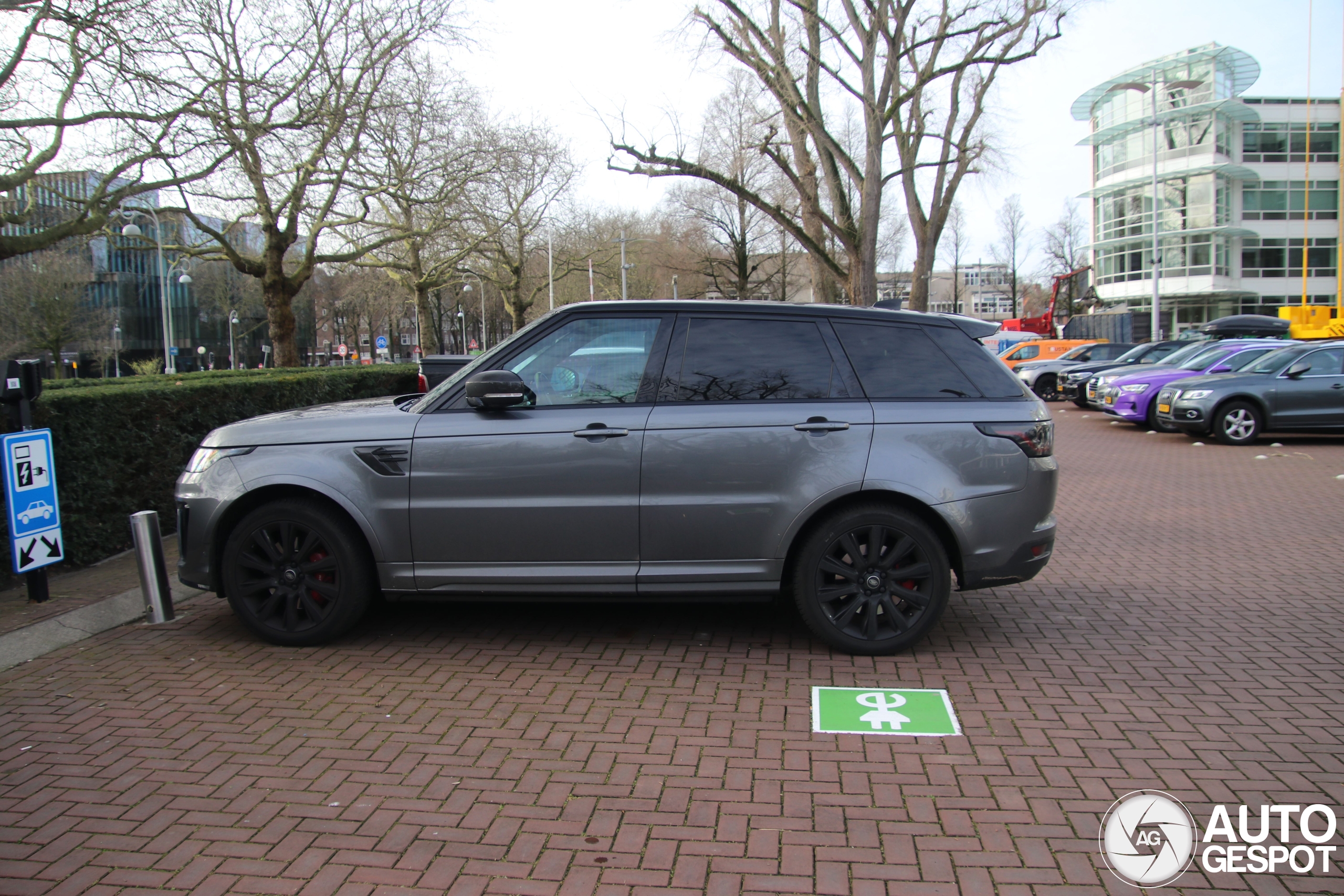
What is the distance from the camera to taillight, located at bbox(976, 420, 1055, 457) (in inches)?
192

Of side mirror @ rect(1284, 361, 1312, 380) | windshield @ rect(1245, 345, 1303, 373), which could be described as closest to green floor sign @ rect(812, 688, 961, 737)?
side mirror @ rect(1284, 361, 1312, 380)

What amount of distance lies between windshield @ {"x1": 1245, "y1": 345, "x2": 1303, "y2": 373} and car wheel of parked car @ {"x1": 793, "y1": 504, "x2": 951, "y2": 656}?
44.8ft

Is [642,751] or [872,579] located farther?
[872,579]

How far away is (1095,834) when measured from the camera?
126 inches

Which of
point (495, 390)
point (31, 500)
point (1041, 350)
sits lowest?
point (31, 500)

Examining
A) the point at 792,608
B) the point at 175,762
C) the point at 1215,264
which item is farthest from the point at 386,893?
the point at 1215,264

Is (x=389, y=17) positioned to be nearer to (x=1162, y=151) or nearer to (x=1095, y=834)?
(x=1095, y=834)

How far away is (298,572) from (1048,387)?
84.2ft

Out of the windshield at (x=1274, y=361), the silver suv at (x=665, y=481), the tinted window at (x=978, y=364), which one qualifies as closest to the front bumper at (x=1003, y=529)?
the silver suv at (x=665, y=481)

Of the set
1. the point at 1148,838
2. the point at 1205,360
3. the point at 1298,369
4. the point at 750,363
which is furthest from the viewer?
the point at 1205,360

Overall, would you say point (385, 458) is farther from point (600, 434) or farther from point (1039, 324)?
point (1039, 324)

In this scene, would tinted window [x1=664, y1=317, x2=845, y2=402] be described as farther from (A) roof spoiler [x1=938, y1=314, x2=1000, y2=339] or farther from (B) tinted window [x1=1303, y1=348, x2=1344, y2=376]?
(B) tinted window [x1=1303, y1=348, x2=1344, y2=376]

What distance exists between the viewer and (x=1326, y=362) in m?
Answer: 15.0

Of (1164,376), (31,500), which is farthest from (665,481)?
(1164,376)
